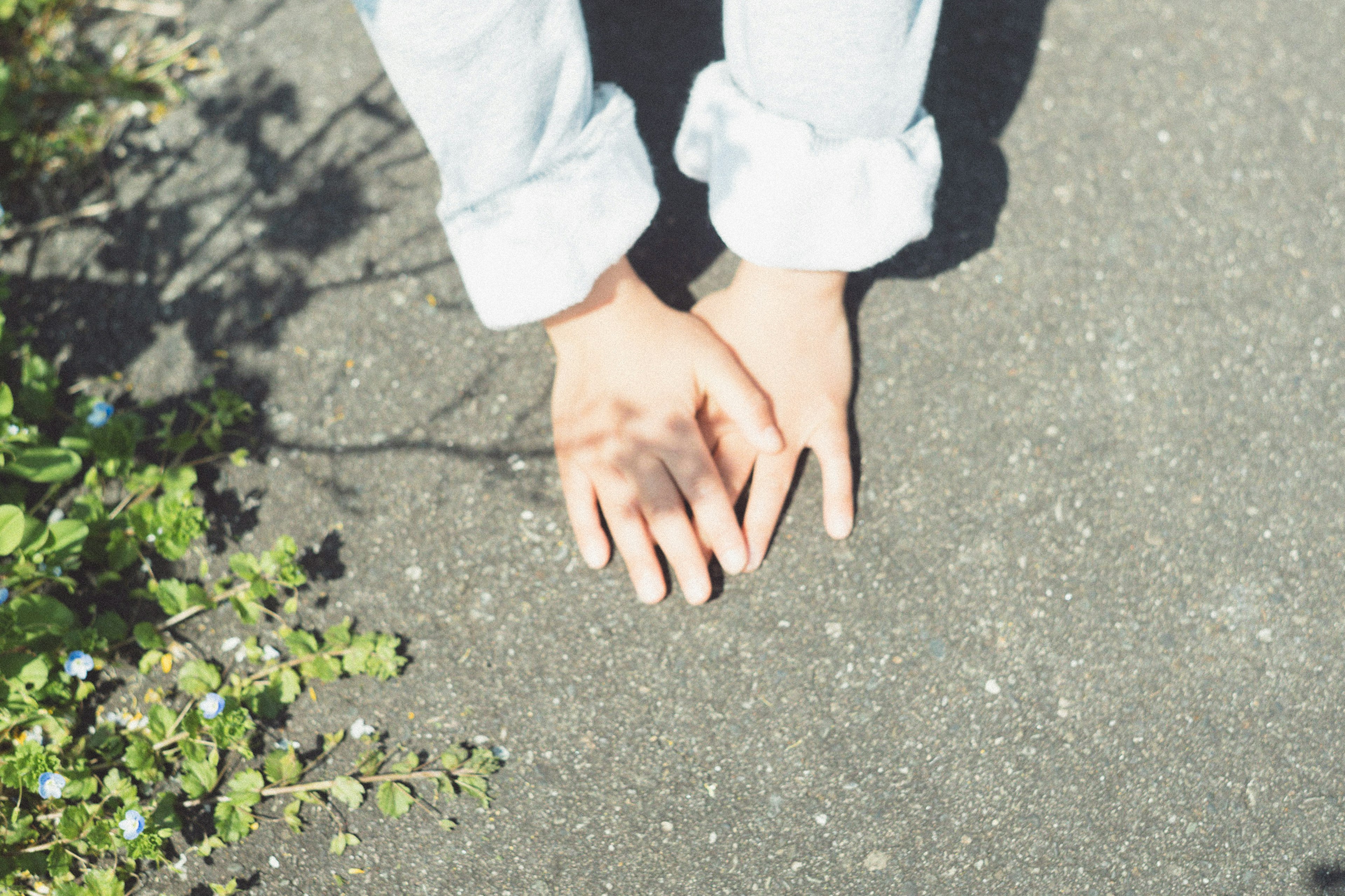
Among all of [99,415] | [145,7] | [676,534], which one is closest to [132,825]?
[99,415]

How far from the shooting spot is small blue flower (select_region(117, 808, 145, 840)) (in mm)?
1609

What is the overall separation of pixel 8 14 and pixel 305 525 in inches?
63.0

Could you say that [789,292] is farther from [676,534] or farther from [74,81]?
[74,81]

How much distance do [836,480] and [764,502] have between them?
6.1 inches

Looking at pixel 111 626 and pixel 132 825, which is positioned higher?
pixel 111 626

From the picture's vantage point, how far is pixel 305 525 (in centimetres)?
194

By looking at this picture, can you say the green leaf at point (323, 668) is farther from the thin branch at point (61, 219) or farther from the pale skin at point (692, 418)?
the thin branch at point (61, 219)

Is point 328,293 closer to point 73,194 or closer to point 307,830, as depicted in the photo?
point 73,194

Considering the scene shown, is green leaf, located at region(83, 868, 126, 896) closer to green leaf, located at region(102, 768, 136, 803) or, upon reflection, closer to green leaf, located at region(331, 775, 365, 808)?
green leaf, located at region(102, 768, 136, 803)

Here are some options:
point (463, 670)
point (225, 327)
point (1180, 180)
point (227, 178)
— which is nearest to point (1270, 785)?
point (1180, 180)

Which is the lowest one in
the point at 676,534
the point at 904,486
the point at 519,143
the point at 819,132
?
the point at 904,486

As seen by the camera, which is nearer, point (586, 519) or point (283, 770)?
point (283, 770)

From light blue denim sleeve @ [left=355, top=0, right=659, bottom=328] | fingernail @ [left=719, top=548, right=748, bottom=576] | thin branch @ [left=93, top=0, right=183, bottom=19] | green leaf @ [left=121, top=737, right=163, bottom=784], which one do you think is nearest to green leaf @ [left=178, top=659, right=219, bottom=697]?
green leaf @ [left=121, top=737, right=163, bottom=784]

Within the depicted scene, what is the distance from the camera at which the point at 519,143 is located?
5.00 feet
